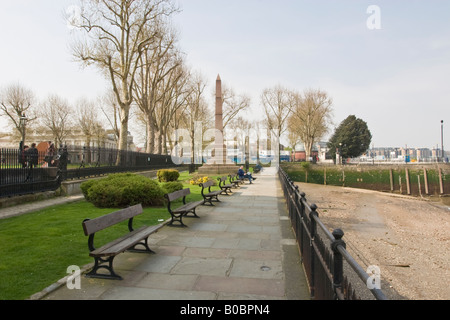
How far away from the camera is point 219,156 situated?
103 ft

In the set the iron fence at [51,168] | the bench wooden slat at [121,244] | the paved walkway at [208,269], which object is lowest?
the paved walkway at [208,269]

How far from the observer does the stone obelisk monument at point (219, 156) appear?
29.9 metres

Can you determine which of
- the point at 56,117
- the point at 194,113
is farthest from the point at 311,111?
the point at 56,117

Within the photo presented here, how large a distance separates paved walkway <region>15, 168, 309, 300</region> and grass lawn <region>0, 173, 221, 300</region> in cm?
38

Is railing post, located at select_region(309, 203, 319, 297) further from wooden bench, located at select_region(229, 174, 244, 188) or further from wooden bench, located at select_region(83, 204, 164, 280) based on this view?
wooden bench, located at select_region(229, 174, 244, 188)

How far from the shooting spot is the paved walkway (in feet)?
12.9

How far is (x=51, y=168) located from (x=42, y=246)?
8.18m

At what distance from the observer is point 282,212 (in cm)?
1076

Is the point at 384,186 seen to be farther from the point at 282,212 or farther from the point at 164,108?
the point at 282,212

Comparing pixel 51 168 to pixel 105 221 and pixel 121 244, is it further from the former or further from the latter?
pixel 121 244

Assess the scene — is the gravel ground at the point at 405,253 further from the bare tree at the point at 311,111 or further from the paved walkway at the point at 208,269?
the bare tree at the point at 311,111

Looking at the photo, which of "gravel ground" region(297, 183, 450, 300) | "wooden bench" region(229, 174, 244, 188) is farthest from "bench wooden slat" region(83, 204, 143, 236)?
"wooden bench" region(229, 174, 244, 188)

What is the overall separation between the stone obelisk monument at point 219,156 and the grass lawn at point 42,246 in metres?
20.2

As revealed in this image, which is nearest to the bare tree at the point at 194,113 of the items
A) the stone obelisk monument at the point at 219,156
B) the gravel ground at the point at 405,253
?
the stone obelisk monument at the point at 219,156
